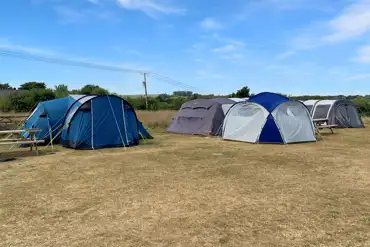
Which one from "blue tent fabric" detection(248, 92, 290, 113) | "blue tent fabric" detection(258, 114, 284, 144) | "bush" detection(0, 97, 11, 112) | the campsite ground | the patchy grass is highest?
"bush" detection(0, 97, 11, 112)

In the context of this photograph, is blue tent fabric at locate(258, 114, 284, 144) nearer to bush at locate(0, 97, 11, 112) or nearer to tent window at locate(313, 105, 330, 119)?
tent window at locate(313, 105, 330, 119)

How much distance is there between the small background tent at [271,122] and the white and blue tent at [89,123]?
14.9ft

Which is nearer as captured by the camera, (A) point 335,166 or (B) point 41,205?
(B) point 41,205

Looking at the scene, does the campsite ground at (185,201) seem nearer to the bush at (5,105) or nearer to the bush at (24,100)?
the bush at (5,105)

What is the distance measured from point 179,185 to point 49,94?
29.6m

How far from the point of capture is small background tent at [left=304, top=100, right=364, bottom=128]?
68.3 ft

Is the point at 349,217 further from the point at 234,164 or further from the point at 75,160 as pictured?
the point at 75,160

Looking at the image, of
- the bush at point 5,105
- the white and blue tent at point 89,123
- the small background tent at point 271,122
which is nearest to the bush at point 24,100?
the bush at point 5,105

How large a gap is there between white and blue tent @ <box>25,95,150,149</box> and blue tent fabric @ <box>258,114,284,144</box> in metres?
5.08

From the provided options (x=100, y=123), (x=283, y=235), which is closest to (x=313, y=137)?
(x=100, y=123)

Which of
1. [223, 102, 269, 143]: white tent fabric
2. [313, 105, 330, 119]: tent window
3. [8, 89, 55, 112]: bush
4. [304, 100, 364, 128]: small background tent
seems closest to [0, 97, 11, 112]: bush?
[8, 89, 55, 112]: bush

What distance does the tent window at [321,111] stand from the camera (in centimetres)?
2098

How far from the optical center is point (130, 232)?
434cm

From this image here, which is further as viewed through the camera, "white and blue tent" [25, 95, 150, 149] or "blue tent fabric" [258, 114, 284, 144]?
"blue tent fabric" [258, 114, 284, 144]
